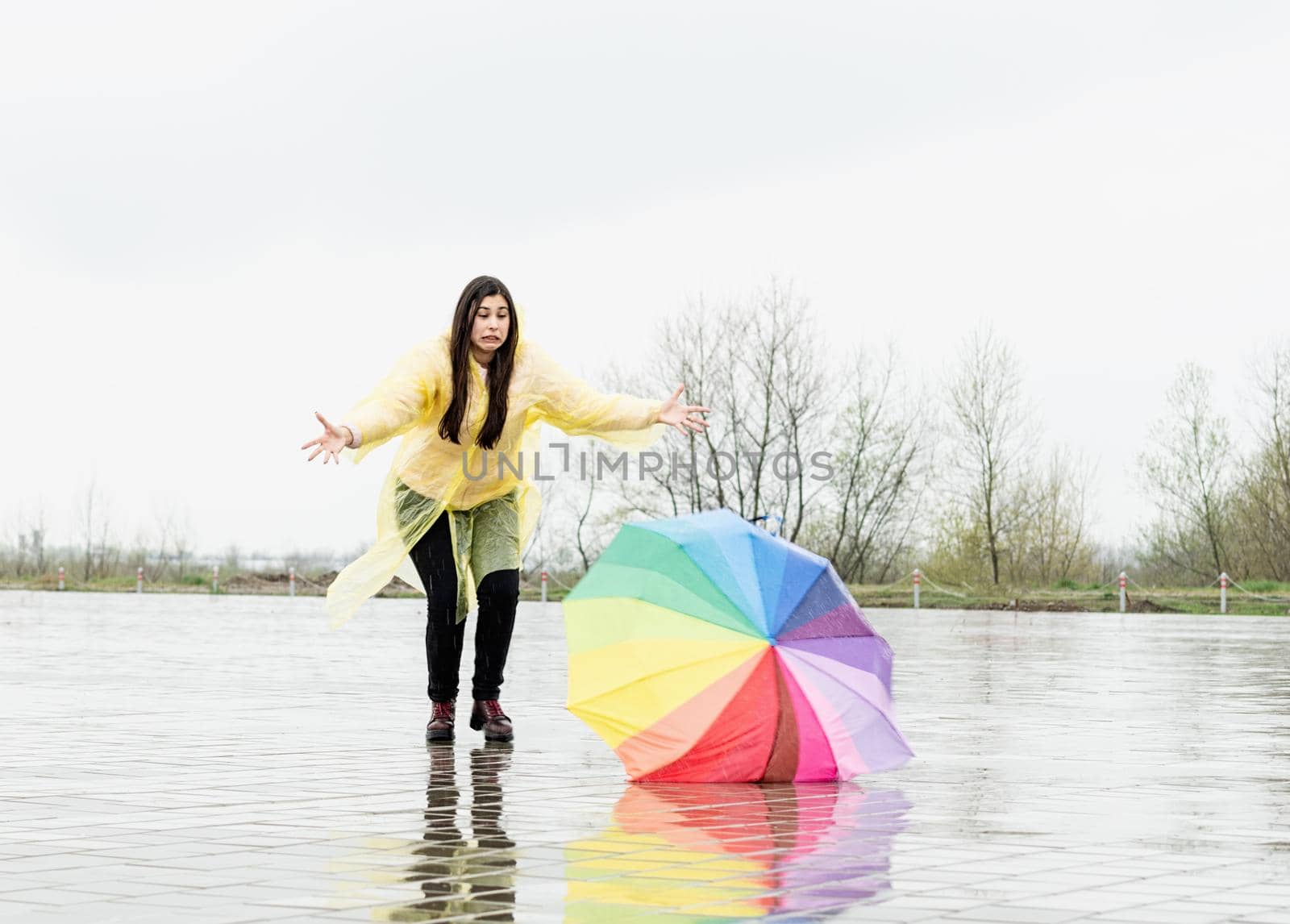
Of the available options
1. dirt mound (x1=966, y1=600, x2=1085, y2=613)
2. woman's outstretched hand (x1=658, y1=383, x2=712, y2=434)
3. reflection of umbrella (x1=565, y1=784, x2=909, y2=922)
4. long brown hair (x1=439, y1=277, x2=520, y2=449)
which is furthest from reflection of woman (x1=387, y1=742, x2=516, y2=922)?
dirt mound (x1=966, y1=600, x2=1085, y2=613)

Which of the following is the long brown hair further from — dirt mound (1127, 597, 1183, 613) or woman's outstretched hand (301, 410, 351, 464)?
dirt mound (1127, 597, 1183, 613)

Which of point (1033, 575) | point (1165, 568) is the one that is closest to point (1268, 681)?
point (1033, 575)

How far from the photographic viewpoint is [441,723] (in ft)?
28.5

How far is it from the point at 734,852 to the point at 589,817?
0.94m

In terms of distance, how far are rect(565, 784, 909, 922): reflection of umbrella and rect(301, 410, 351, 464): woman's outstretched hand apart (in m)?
1.98

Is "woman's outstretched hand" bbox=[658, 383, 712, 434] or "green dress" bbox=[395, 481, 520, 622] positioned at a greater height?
"woman's outstretched hand" bbox=[658, 383, 712, 434]

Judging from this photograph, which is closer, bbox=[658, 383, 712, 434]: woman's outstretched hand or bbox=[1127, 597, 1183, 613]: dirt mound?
bbox=[658, 383, 712, 434]: woman's outstretched hand

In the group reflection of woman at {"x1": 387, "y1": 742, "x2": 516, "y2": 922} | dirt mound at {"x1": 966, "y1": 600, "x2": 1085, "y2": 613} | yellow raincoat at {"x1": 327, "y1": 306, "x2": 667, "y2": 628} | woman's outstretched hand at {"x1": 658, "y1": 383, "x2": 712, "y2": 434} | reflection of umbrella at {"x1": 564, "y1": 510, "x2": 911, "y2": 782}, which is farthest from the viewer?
dirt mound at {"x1": 966, "y1": 600, "x2": 1085, "y2": 613}

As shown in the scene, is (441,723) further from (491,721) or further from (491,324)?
(491,324)

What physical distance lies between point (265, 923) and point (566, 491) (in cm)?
4907

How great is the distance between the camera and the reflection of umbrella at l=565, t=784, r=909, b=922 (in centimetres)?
427

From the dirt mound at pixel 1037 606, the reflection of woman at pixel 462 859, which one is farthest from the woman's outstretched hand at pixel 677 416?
the dirt mound at pixel 1037 606

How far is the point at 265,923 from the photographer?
395 cm

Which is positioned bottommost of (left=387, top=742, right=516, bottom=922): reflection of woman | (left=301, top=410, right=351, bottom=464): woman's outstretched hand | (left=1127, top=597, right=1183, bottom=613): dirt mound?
(left=387, top=742, right=516, bottom=922): reflection of woman
